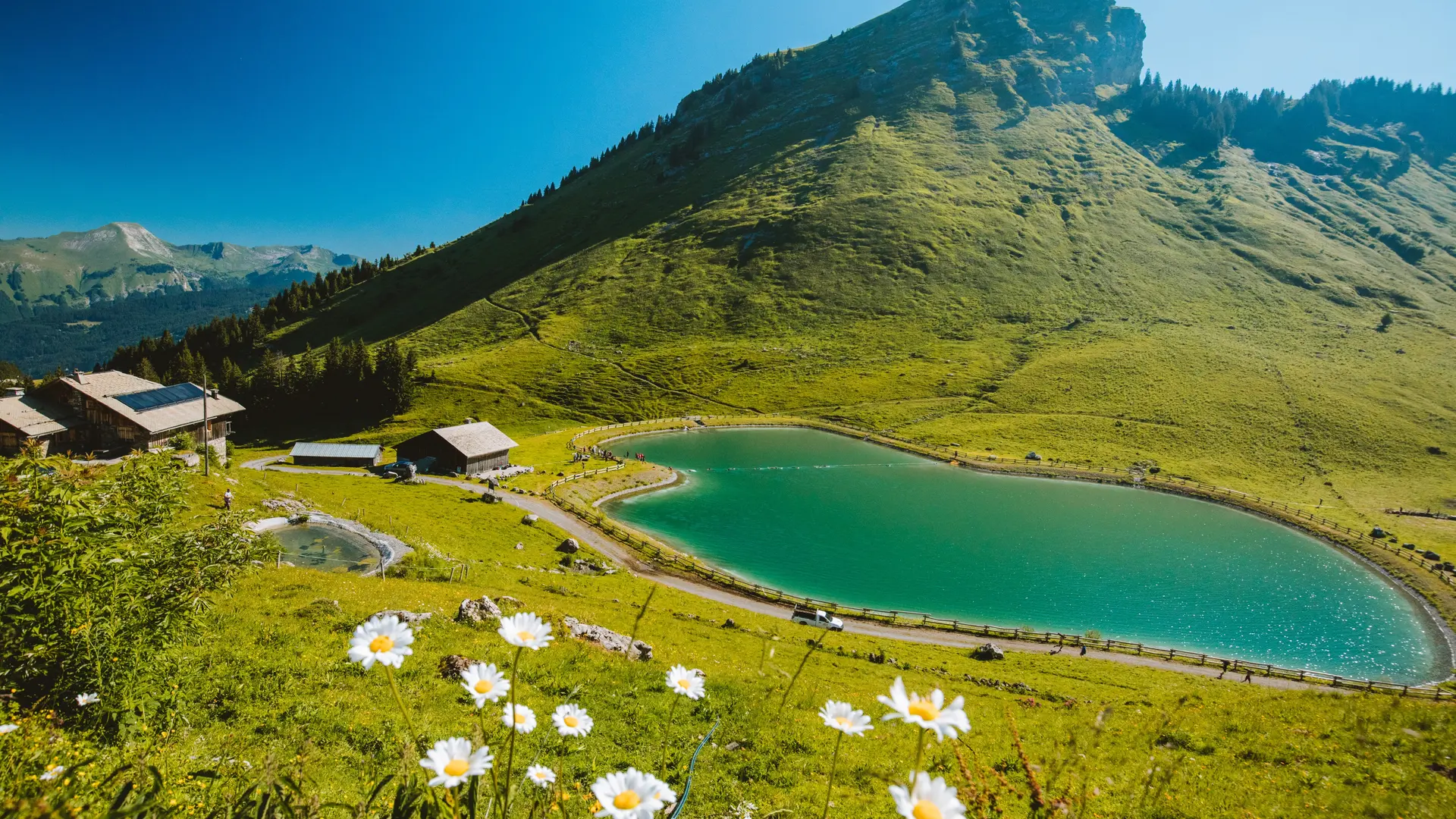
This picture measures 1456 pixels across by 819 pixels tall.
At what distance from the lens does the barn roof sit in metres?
76.4

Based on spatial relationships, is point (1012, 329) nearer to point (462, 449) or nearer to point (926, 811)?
point (462, 449)

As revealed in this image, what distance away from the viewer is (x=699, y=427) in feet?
340

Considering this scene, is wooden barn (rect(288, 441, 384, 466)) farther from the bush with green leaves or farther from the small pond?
the bush with green leaves

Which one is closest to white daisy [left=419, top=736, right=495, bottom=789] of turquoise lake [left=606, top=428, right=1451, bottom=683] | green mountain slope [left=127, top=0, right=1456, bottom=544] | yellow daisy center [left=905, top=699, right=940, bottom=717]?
yellow daisy center [left=905, top=699, right=940, bottom=717]

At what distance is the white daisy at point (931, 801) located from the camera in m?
2.29

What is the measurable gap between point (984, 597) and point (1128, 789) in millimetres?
38545

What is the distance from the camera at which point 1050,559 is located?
56.2m

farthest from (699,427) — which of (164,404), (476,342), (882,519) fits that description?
(476,342)

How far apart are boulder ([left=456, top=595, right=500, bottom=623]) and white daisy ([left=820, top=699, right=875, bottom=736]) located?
16504 millimetres

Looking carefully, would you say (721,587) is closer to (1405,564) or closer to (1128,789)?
(1128,789)

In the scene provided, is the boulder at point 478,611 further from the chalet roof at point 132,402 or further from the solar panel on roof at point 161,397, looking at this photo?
the solar panel on roof at point 161,397

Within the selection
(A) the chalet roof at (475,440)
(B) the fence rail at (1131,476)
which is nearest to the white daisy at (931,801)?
(A) the chalet roof at (475,440)

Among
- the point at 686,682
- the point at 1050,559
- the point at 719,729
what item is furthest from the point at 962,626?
the point at 686,682

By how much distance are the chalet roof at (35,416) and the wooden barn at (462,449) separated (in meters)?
28.4
